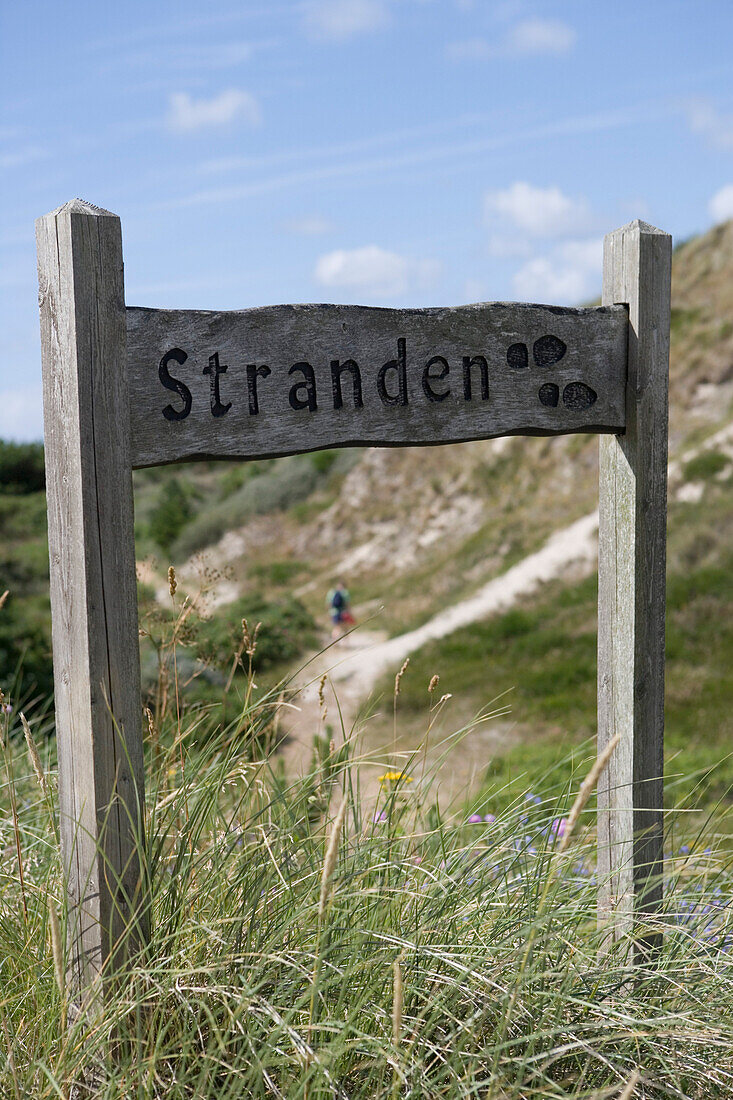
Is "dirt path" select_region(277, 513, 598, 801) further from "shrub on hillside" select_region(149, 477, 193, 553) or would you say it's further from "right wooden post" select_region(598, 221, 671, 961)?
"shrub on hillside" select_region(149, 477, 193, 553)

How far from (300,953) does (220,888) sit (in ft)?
0.83

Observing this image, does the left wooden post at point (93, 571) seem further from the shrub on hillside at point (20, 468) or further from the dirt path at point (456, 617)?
the shrub on hillside at point (20, 468)

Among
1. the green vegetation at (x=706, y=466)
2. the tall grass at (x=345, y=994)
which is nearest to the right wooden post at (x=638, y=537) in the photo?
the tall grass at (x=345, y=994)

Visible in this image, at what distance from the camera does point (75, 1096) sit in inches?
71.2

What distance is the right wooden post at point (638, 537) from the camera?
2854 mm

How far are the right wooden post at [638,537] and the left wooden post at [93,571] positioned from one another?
57.8 inches

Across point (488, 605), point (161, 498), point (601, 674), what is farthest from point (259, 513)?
point (601, 674)

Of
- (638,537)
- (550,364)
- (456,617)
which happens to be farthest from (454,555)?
(550,364)

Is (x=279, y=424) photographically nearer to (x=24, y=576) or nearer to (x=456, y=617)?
(x=456, y=617)

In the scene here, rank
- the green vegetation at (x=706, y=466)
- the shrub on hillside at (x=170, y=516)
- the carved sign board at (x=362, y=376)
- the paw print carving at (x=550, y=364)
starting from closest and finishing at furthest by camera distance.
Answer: the carved sign board at (x=362, y=376)
the paw print carving at (x=550, y=364)
the green vegetation at (x=706, y=466)
the shrub on hillside at (x=170, y=516)

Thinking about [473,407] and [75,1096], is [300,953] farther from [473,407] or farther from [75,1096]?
[473,407]

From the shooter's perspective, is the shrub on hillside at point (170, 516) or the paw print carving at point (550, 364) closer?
the paw print carving at point (550, 364)

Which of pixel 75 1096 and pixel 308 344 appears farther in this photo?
pixel 308 344

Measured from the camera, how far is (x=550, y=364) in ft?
9.06
